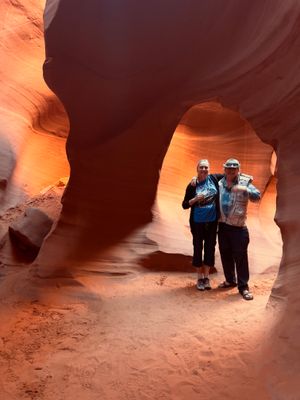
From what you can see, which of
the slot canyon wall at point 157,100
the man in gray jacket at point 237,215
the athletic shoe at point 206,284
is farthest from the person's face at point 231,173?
the athletic shoe at point 206,284

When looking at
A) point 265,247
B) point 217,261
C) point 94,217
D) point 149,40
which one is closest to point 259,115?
point 149,40

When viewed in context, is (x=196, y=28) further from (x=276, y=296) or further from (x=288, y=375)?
(x=288, y=375)

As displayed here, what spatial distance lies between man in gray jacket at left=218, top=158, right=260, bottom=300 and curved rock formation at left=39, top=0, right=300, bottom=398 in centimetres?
80

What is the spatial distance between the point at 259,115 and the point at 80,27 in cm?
228

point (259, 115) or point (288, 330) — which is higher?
point (259, 115)

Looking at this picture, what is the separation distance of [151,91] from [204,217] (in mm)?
1659

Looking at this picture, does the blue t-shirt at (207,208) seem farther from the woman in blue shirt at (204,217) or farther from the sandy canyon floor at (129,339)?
the sandy canyon floor at (129,339)

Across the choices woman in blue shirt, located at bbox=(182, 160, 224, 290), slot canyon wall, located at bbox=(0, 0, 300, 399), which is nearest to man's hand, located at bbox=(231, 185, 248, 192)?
woman in blue shirt, located at bbox=(182, 160, 224, 290)

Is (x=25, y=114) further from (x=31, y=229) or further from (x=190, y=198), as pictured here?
(x=190, y=198)

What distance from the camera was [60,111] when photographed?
9.55 meters

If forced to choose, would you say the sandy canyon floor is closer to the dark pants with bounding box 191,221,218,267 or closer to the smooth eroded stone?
the dark pants with bounding box 191,221,218,267

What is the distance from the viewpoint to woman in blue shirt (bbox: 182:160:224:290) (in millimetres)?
4867

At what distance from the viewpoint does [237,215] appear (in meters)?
4.64

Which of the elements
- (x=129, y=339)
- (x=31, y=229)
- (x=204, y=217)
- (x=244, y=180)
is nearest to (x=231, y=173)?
(x=244, y=180)
